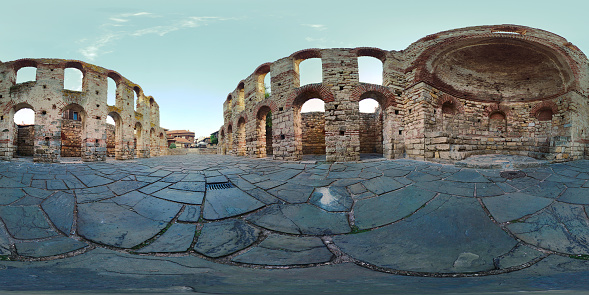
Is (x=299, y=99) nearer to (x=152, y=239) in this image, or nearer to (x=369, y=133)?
(x=369, y=133)

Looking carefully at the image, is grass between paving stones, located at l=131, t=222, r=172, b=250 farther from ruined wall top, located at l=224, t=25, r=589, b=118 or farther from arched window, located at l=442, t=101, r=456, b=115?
arched window, located at l=442, t=101, r=456, b=115

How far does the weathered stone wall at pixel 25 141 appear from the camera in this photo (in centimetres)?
1466

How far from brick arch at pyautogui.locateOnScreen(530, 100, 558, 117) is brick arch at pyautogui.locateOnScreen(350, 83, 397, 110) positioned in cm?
847

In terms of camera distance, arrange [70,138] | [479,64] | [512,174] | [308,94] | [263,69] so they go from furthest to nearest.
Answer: [70,138], [263,69], [479,64], [308,94], [512,174]

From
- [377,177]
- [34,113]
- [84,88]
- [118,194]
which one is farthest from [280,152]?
[34,113]

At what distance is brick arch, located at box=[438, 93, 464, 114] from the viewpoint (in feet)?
30.7

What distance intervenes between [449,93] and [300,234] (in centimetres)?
1094

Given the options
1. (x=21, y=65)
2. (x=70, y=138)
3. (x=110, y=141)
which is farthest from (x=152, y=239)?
(x=110, y=141)

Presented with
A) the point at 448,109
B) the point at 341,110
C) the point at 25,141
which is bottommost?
the point at 25,141

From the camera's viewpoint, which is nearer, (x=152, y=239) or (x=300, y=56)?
(x=152, y=239)

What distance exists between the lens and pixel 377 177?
5527mm

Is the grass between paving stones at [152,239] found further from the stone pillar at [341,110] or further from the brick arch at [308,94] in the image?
the brick arch at [308,94]

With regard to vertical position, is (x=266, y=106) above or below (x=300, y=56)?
below

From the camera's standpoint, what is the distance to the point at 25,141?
14.8 metres
